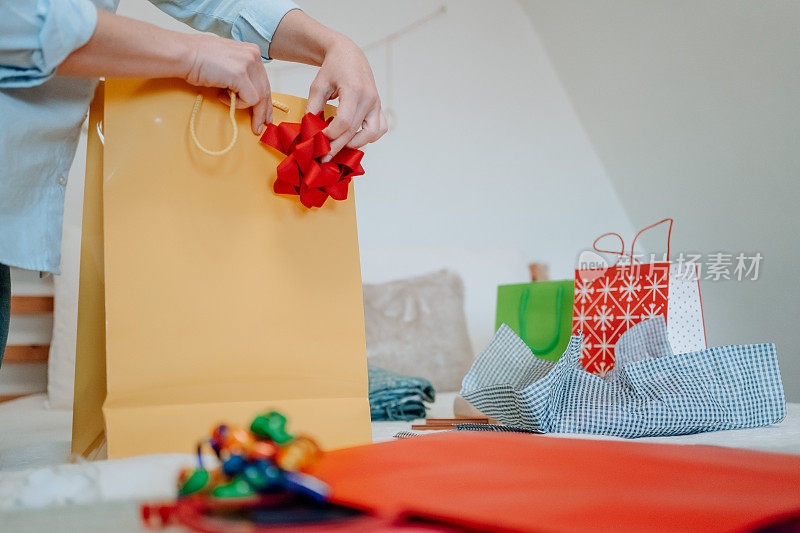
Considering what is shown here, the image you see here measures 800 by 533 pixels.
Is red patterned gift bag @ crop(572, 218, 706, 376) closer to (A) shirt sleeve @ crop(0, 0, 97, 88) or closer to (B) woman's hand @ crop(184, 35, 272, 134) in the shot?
(B) woman's hand @ crop(184, 35, 272, 134)

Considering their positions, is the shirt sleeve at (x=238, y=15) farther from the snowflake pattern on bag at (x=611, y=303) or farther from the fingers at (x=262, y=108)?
the snowflake pattern on bag at (x=611, y=303)

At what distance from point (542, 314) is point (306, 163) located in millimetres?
920

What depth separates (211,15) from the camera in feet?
3.35

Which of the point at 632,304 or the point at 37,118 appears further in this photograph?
the point at 632,304

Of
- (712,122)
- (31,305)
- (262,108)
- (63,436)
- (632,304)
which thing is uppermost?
(712,122)

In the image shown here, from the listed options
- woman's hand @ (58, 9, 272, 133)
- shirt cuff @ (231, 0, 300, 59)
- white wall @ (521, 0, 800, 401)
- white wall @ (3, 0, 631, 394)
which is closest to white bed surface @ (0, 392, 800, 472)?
woman's hand @ (58, 9, 272, 133)

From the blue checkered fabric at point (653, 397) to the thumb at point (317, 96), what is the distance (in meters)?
0.50

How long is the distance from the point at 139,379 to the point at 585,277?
103 centimetres

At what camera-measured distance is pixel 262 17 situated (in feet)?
3.28

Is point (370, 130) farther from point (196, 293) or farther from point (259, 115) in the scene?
point (196, 293)

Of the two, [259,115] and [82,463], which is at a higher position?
[259,115]

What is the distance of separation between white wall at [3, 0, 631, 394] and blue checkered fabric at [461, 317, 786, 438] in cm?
131

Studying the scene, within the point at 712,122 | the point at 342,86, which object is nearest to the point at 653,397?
the point at 342,86

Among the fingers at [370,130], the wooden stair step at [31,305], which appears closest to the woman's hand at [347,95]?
the fingers at [370,130]
